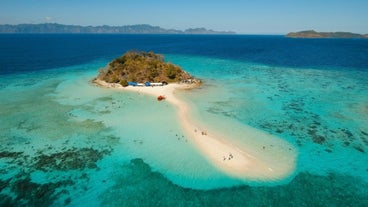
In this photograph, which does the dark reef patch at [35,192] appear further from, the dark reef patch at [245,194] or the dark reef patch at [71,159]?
the dark reef patch at [245,194]

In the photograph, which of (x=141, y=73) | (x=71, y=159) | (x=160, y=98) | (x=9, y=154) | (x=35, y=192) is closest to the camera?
(x=35, y=192)

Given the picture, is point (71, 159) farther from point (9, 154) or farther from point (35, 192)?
point (9, 154)

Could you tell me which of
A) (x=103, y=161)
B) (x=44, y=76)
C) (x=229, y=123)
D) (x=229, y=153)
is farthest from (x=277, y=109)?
(x=44, y=76)

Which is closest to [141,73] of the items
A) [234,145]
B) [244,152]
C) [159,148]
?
[159,148]

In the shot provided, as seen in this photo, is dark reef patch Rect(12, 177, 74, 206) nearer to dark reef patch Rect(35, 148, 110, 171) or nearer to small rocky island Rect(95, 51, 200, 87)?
dark reef patch Rect(35, 148, 110, 171)

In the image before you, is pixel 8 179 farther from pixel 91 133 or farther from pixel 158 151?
pixel 158 151

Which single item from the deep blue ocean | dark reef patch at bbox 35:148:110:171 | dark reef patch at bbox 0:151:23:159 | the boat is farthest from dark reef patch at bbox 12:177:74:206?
the boat

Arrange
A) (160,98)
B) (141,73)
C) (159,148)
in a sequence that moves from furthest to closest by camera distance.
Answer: (141,73)
(160,98)
(159,148)
